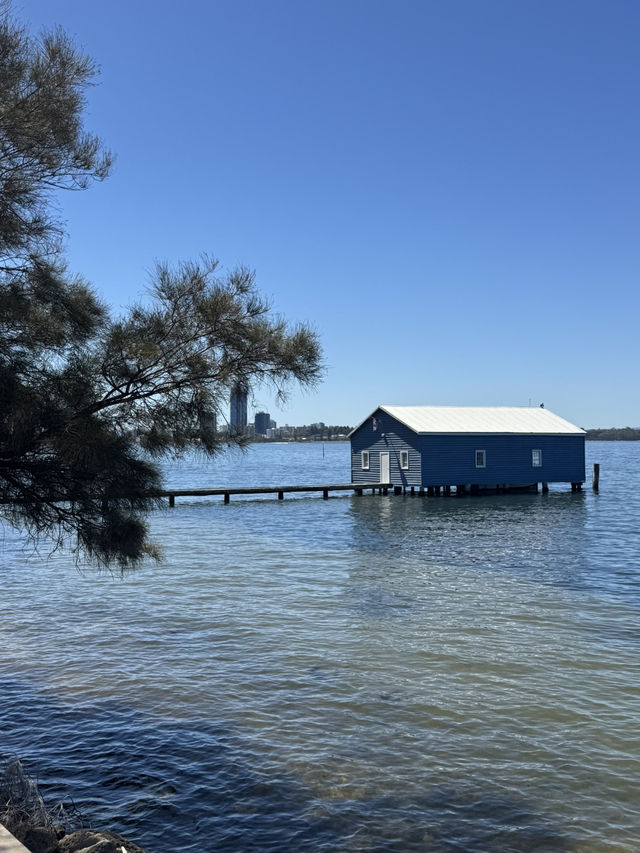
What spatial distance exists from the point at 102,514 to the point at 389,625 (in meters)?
9.38

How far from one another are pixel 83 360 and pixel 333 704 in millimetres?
6123

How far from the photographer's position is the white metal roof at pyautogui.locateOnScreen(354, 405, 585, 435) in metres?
46.2

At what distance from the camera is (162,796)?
8102 mm

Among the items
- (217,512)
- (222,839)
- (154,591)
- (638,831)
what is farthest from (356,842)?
(217,512)

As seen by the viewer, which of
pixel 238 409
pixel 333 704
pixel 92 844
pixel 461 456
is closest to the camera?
pixel 92 844

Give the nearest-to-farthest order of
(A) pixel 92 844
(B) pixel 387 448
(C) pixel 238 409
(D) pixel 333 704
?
(A) pixel 92 844
(C) pixel 238 409
(D) pixel 333 704
(B) pixel 387 448

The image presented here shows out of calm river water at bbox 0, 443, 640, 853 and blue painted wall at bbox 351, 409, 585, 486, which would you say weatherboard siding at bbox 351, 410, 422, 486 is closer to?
blue painted wall at bbox 351, 409, 585, 486

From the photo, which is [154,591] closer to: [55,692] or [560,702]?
[55,692]

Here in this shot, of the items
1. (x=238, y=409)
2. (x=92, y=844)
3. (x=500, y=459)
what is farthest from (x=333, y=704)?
(x=500, y=459)

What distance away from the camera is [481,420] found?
48.8m

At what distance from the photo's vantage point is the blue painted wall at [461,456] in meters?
45.8

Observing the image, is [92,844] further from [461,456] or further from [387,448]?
[387,448]

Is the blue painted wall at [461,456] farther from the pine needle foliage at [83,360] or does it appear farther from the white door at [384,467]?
the pine needle foliage at [83,360]

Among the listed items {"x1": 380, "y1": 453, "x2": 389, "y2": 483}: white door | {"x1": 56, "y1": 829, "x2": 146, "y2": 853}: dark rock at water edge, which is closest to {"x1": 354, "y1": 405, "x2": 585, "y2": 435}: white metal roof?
{"x1": 380, "y1": 453, "x2": 389, "y2": 483}: white door
